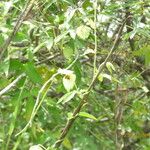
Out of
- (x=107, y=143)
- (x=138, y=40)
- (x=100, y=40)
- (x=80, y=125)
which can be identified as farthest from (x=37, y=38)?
(x=107, y=143)

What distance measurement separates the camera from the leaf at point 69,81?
2.73ft

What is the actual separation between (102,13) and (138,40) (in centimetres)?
34

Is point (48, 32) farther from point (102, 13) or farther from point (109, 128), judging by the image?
point (109, 128)

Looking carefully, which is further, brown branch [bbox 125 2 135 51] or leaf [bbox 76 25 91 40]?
brown branch [bbox 125 2 135 51]

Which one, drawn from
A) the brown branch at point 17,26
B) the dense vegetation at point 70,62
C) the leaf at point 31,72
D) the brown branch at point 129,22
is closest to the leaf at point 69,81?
the dense vegetation at point 70,62

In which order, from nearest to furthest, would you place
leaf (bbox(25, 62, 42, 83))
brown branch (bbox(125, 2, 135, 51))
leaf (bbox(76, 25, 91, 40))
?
leaf (bbox(76, 25, 91, 40)) → leaf (bbox(25, 62, 42, 83)) → brown branch (bbox(125, 2, 135, 51))

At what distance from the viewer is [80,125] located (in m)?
1.83

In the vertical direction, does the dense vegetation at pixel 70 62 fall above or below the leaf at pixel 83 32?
below

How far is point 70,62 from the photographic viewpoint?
1137 mm

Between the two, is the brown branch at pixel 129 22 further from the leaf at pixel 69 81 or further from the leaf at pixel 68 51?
the leaf at pixel 69 81

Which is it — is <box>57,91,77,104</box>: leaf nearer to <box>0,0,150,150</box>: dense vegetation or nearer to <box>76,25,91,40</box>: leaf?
<box>0,0,150,150</box>: dense vegetation

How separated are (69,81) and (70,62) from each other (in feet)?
0.99

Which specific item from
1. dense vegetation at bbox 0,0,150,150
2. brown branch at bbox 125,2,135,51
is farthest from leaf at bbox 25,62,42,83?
brown branch at bbox 125,2,135,51

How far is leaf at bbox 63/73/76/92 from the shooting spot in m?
0.83
